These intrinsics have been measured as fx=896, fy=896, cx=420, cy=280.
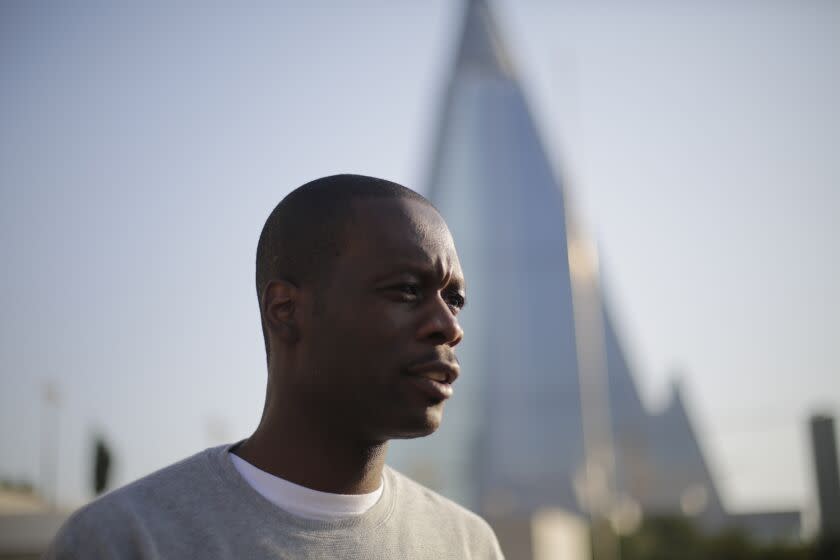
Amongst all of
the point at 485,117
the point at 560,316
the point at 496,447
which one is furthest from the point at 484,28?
the point at 496,447

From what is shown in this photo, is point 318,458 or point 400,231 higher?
point 400,231

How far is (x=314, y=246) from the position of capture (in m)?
1.81

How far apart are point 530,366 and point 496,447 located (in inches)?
137

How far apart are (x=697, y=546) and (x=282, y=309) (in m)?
30.7

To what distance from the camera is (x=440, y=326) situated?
1.71 meters

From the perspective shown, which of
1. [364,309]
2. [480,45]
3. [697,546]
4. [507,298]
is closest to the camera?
[364,309]

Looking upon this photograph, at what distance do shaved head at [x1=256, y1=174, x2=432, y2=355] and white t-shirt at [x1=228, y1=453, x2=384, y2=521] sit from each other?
314mm

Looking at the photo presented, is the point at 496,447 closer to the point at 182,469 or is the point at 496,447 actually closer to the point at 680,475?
the point at 680,475

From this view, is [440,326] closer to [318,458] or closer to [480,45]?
[318,458]

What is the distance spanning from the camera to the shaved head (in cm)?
180

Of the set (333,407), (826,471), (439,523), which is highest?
(333,407)

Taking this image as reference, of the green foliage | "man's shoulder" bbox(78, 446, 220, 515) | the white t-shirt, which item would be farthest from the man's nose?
the green foliage

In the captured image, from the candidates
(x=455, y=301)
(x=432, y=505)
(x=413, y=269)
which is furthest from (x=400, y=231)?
(x=432, y=505)

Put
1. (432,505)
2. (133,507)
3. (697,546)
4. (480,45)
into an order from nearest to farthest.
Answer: (133,507)
(432,505)
(697,546)
(480,45)
